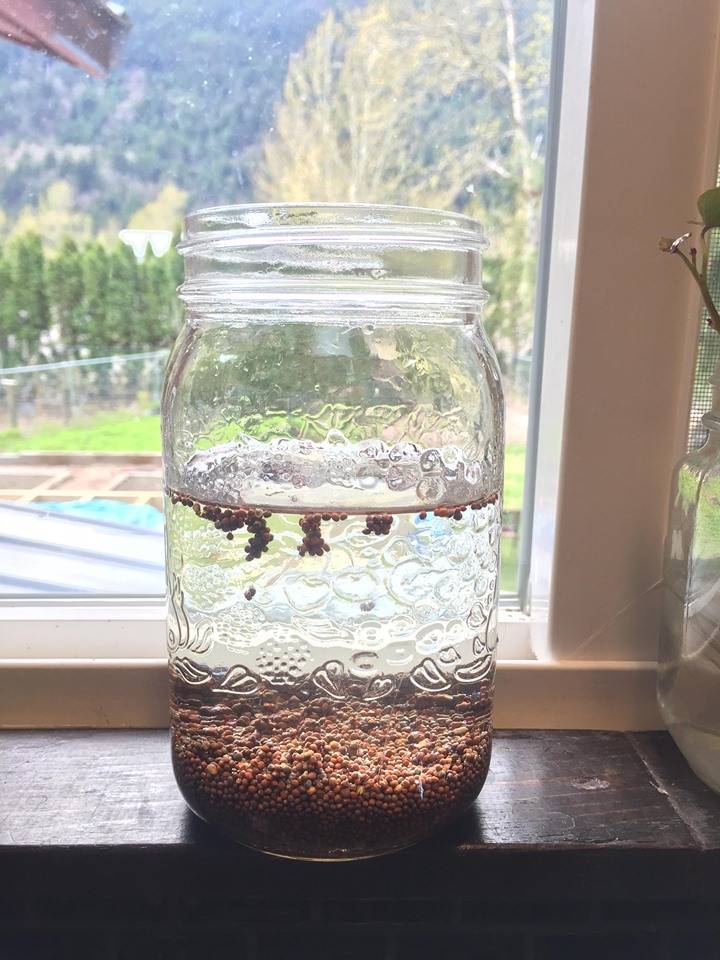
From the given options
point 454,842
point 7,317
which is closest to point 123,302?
point 7,317

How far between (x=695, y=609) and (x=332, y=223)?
1.26 feet

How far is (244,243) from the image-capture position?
1.76ft

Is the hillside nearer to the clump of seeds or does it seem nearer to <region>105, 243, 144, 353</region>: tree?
<region>105, 243, 144, 353</region>: tree

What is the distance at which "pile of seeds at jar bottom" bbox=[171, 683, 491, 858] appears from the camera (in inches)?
21.3

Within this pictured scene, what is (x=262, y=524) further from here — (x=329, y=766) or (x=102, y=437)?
(x=102, y=437)

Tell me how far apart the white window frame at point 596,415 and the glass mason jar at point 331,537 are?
100 mm

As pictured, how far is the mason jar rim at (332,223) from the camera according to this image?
1.73 ft

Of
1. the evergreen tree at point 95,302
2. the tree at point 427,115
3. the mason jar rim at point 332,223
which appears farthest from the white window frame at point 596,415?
the evergreen tree at point 95,302

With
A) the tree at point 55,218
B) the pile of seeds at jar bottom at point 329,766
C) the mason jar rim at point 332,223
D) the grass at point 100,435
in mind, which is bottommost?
the pile of seeds at jar bottom at point 329,766

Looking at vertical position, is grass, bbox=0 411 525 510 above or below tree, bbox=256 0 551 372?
below

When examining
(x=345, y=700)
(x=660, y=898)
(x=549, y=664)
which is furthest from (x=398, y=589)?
(x=660, y=898)

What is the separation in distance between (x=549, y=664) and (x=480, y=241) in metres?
0.36

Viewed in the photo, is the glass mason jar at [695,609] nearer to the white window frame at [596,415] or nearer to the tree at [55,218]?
the white window frame at [596,415]

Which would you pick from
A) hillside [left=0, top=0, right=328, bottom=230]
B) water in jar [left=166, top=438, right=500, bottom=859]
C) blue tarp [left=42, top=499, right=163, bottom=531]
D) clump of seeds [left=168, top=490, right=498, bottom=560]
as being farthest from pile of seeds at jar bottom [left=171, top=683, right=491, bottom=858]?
hillside [left=0, top=0, right=328, bottom=230]
